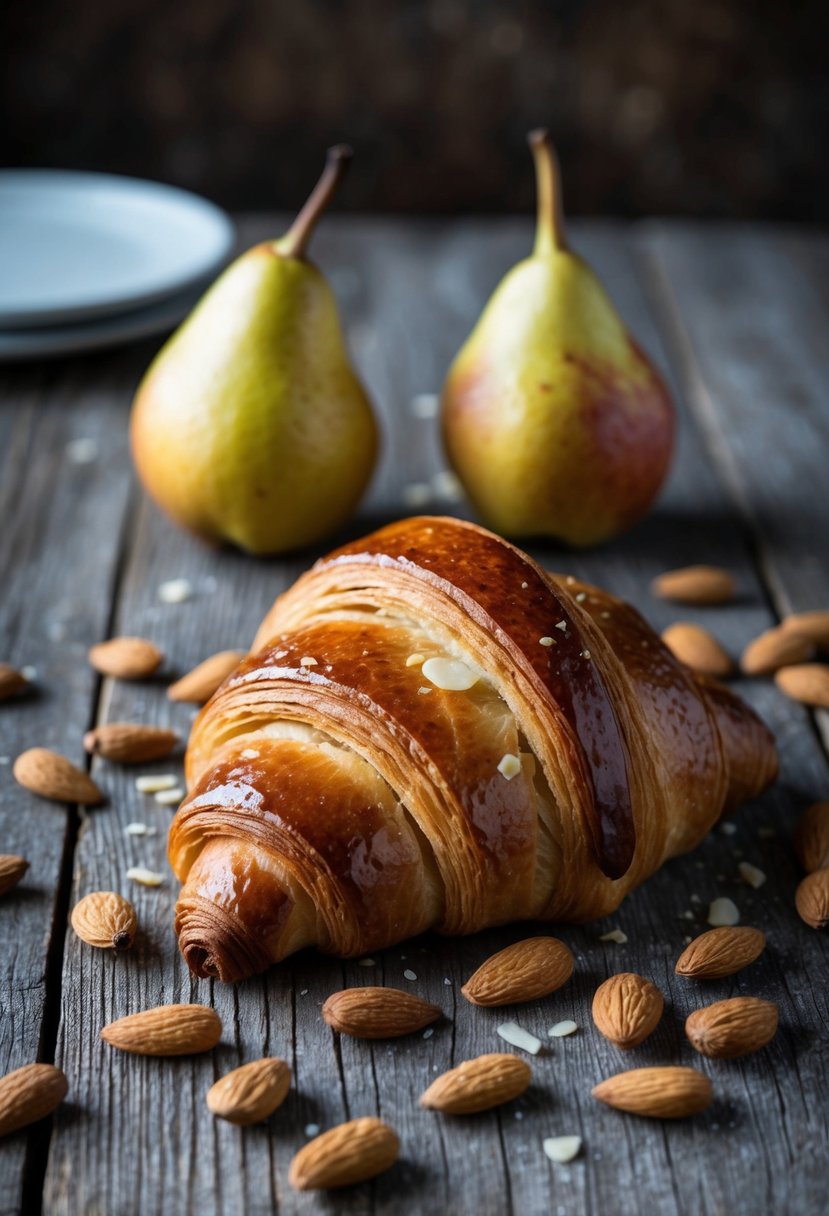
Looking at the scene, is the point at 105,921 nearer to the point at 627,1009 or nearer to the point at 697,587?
the point at 627,1009

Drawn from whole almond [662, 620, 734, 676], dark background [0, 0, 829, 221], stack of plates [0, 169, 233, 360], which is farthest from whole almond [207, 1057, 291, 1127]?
dark background [0, 0, 829, 221]

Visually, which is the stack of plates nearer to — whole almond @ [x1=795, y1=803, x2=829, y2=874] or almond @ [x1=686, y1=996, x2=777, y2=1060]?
whole almond @ [x1=795, y1=803, x2=829, y2=874]

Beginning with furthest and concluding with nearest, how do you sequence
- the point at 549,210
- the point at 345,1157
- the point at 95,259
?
the point at 95,259 < the point at 549,210 < the point at 345,1157

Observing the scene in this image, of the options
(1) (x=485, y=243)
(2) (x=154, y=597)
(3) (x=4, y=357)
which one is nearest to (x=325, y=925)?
(2) (x=154, y=597)

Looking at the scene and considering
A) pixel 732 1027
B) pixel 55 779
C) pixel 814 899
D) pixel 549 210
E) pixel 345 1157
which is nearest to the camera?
pixel 345 1157

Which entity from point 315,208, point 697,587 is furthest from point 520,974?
point 315,208

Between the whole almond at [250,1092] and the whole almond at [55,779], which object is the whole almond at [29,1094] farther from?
the whole almond at [55,779]

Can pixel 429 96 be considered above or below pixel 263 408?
below
